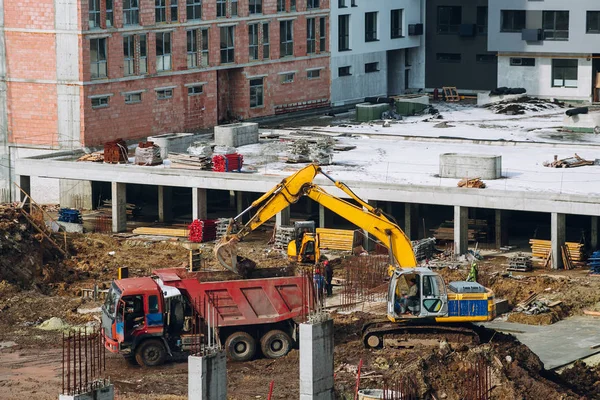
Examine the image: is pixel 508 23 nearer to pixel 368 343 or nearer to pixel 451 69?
pixel 451 69

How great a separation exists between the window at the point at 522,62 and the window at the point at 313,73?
13.3 metres

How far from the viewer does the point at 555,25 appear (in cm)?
8594

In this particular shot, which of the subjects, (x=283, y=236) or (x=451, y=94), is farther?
(x=451, y=94)

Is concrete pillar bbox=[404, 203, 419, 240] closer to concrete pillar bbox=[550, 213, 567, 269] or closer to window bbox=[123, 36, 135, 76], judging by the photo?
concrete pillar bbox=[550, 213, 567, 269]

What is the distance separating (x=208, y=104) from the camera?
73.1 meters

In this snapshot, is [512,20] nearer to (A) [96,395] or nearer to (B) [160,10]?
(B) [160,10]

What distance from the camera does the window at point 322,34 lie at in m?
81.5

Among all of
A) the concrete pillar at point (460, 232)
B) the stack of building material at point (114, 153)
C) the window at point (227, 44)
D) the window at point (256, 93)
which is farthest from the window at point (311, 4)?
the concrete pillar at point (460, 232)

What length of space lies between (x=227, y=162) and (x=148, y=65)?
518 inches

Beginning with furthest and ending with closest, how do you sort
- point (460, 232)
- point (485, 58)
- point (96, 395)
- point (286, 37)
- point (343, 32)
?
1. point (485, 58)
2. point (343, 32)
3. point (286, 37)
4. point (460, 232)
5. point (96, 395)

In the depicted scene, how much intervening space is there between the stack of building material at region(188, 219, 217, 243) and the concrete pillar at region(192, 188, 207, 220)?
3.67 feet

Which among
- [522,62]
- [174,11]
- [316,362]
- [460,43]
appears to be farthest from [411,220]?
[460,43]

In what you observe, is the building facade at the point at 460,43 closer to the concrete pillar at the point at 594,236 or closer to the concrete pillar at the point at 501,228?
the concrete pillar at the point at 501,228

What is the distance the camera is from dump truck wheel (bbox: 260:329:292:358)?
39.4 metres
